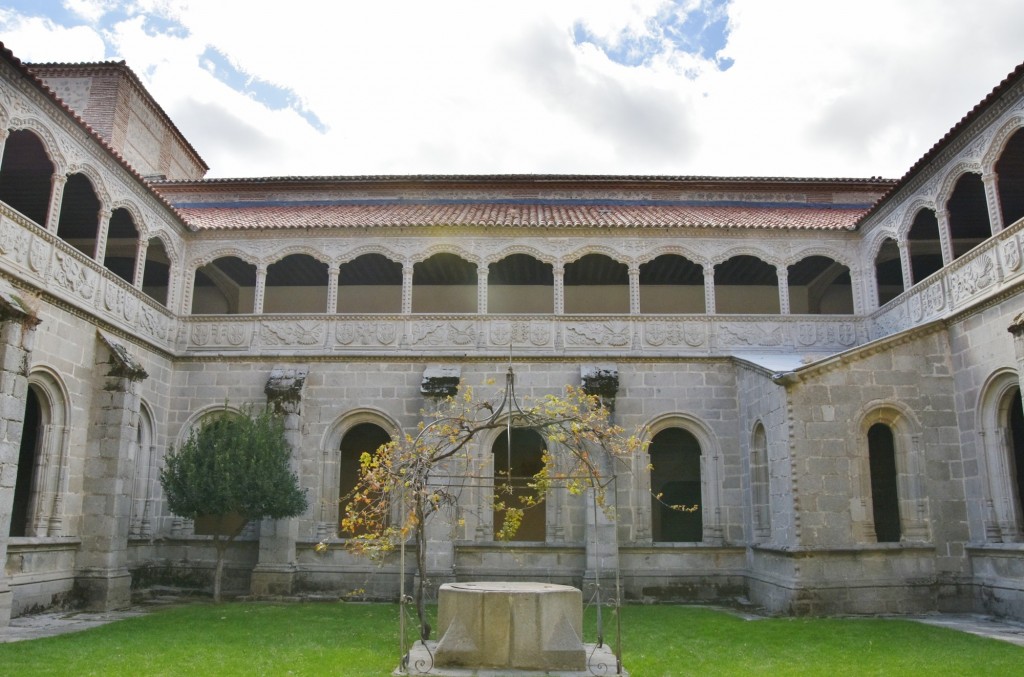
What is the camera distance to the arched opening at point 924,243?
18078 millimetres

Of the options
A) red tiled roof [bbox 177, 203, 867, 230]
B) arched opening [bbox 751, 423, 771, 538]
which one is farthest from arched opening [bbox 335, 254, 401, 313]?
arched opening [bbox 751, 423, 771, 538]

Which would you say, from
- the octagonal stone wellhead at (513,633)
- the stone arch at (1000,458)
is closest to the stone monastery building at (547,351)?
the stone arch at (1000,458)

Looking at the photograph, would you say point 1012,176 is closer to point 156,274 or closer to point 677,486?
point 677,486

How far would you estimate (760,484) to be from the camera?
17000 millimetres

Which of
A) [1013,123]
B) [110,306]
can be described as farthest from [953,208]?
[110,306]

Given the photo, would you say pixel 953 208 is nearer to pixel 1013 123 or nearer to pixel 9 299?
pixel 1013 123

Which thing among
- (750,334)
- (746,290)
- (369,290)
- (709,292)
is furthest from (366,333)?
(746,290)

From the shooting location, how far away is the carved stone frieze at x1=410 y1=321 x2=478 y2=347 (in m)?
18.6

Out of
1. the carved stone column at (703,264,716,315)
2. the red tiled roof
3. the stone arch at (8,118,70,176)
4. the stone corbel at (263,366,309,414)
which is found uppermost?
the red tiled roof

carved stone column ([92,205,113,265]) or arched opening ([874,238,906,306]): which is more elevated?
arched opening ([874,238,906,306])

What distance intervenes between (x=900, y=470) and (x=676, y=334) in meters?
5.50

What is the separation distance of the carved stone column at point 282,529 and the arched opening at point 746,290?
35.6ft

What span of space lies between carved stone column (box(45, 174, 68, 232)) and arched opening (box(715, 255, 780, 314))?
14.8 meters

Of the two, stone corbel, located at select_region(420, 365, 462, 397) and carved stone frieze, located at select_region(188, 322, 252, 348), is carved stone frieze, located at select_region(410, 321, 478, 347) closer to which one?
stone corbel, located at select_region(420, 365, 462, 397)
